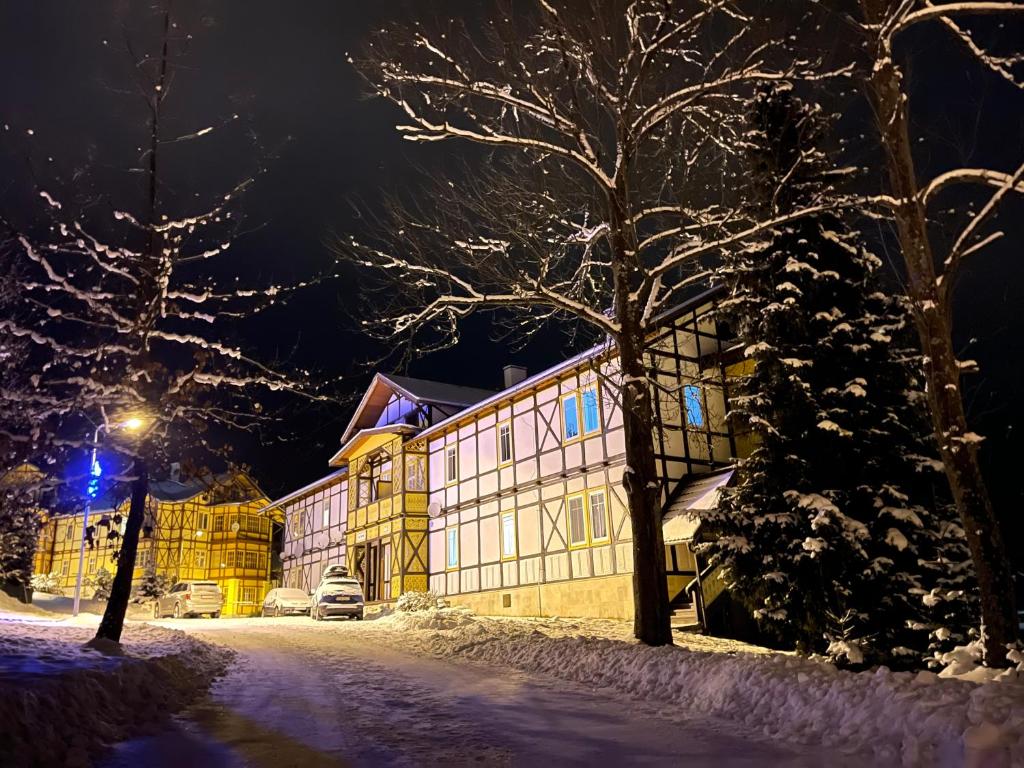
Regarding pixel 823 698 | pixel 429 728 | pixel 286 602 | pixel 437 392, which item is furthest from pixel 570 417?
pixel 429 728

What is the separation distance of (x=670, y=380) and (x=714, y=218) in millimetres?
10657

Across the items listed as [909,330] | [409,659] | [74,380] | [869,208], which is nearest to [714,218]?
[869,208]

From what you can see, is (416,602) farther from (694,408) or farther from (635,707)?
(635,707)

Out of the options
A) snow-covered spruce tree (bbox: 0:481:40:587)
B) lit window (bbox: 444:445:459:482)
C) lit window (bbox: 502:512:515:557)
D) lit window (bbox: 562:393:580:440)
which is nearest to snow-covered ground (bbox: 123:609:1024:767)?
snow-covered spruce tree (bbox: 0:481:40:587)

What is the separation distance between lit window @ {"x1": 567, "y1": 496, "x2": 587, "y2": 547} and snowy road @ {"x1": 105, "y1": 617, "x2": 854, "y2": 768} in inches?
473

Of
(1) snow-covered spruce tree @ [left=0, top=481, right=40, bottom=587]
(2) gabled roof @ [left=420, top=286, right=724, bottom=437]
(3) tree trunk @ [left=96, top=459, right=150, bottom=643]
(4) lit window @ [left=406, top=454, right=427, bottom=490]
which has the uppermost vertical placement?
(2) gabled roof @ [left=420, top=286, right=724, bottom=437]

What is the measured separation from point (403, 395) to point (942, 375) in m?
27.9

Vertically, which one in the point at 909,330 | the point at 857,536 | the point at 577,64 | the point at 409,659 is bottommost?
Answer: the point at 409,659

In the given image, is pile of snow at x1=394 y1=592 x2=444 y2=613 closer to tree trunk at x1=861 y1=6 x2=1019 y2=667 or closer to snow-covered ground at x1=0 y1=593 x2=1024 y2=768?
snow-covered ground at x1=0 y1=593 x2=1024 y2=768

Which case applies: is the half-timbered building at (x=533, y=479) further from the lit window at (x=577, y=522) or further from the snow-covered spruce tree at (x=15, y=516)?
the snow-covered spruce tree at (x=15, y=516)

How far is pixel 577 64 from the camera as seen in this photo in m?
12.0

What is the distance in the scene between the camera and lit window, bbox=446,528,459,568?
29.4 meters

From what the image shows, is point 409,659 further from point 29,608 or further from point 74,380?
point 29,608

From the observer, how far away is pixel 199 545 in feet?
184
